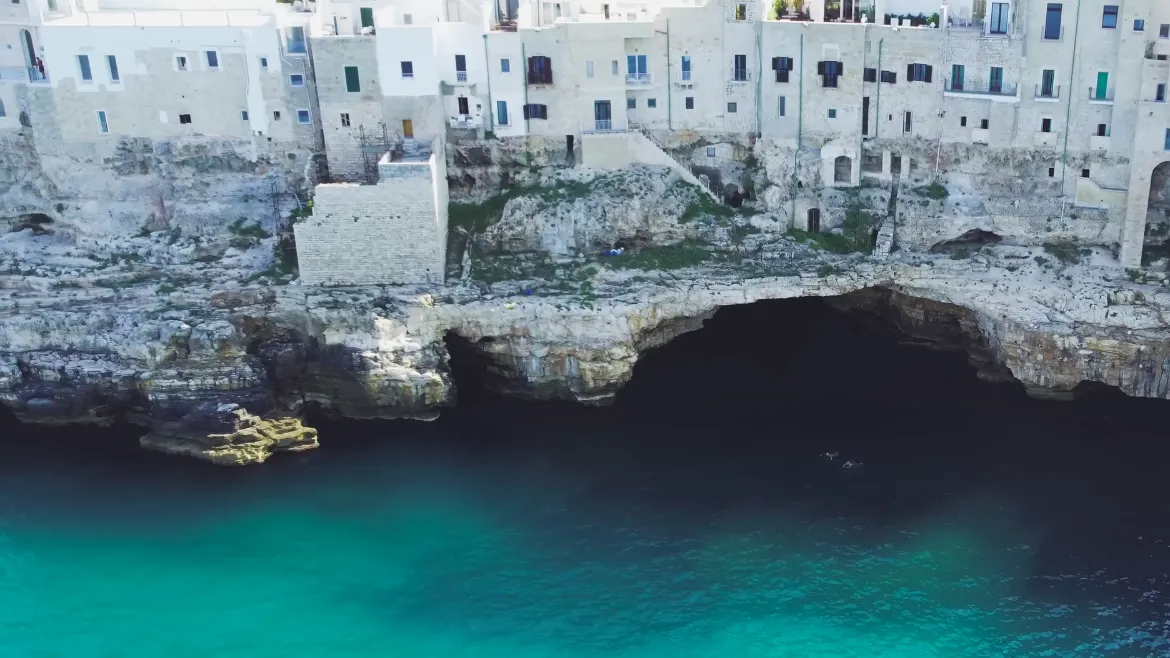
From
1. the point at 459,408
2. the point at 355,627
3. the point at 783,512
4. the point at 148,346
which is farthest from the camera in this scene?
the point at 459,408

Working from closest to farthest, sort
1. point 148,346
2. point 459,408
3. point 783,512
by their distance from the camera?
point 783,512 → point 148,346 → point 459,408

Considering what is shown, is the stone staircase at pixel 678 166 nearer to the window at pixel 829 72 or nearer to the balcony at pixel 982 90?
the window at pixel 829 72

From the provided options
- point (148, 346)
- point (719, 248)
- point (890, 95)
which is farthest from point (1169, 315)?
point (148, 346)

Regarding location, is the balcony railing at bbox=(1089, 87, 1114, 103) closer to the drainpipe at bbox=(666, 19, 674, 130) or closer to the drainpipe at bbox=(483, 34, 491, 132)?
the drainpipe at bbox=(666, 19, 674, 130)

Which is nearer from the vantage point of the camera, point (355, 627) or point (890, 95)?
point (355, 627)

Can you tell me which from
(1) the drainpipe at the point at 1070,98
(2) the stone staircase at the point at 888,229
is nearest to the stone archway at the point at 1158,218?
(1) the drainpipe at the point at 1070,98

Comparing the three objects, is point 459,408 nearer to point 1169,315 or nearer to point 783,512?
point 783,512

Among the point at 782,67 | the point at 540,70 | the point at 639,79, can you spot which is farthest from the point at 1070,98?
the point at 540,70
